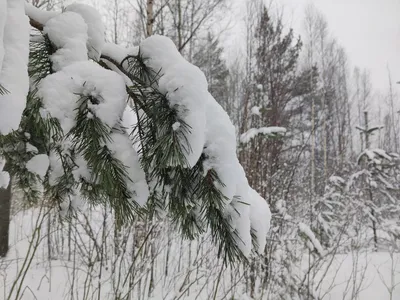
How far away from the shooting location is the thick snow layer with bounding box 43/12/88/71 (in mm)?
847

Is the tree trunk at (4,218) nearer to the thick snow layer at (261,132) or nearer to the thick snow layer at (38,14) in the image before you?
the thick snow layer at (261,132)

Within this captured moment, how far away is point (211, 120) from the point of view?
0.90 m

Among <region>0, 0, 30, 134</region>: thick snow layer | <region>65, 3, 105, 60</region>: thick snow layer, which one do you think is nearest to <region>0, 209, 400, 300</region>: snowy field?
<region>65, 3, 105, 60</region>: thick snow layer

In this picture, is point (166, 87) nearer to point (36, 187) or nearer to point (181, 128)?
point (181, 128)

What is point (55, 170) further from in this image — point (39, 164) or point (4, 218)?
point (4, 218)

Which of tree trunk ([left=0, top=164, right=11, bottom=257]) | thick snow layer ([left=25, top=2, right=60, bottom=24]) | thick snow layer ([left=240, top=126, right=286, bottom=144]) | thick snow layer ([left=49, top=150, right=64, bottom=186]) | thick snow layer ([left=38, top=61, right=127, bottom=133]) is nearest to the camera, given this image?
thick snow layer ([left=38, top=61, right=127, bottom=133])

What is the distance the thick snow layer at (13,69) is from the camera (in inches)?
21.9

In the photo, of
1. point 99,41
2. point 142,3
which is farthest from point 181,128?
point 142,3

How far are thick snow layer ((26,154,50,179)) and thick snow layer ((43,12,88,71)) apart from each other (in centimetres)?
83

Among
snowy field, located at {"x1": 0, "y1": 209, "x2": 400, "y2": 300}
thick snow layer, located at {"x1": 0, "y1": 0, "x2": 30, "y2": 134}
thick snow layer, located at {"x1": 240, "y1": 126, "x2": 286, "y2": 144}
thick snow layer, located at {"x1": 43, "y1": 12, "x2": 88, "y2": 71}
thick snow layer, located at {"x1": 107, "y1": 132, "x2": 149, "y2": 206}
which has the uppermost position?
thick snow layer, located at {"x1": 240, "y1": 126, "x2": 286, "y2": 144}

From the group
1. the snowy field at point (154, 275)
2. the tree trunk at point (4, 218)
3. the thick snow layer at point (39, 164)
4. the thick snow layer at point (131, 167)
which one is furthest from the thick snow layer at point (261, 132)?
the tree trunk at point (4, 218)

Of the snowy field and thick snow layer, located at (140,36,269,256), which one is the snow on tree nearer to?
thick snow layer, located at (140,36,269,256)

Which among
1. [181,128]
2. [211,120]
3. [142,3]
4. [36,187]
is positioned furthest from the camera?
[142,3]

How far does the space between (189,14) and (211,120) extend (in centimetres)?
665
